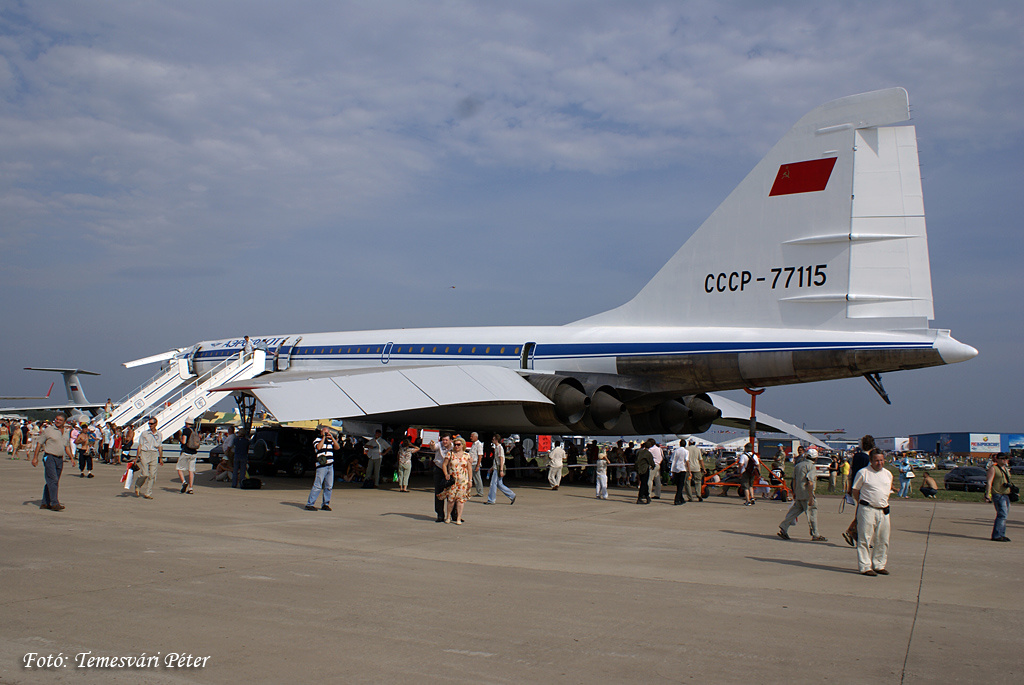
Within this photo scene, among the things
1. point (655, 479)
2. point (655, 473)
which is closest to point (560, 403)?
point (655, 473)

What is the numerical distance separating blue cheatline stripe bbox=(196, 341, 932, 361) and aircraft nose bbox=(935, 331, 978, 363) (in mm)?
184

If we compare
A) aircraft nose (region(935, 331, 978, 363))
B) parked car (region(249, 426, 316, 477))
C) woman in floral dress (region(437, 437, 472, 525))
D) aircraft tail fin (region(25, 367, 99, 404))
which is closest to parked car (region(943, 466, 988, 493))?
aircraft nose (region(935, 331, 978, 363))

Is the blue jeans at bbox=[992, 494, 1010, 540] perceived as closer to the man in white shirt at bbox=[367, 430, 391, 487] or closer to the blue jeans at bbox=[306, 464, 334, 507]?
the blue jeans at bbox=[306, 464, 334, 507]

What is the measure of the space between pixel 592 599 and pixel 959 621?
112 inches

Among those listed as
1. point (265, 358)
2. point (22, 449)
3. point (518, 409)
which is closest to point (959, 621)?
point (518, 409)

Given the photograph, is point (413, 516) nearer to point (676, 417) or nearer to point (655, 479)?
point (655, 479)

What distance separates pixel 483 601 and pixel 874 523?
450cm

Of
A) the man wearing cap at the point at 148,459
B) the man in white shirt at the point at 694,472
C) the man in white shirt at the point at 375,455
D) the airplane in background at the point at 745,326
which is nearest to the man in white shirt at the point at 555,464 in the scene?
the airplane in background at the point at 745,326

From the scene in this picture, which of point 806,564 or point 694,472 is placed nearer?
point 806,564

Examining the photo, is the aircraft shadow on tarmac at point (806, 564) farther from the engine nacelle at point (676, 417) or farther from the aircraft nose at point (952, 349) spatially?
the engine nacelle at point (676, 417)

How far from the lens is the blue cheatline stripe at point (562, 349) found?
14.1m

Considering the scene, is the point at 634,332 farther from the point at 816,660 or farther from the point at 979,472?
the point at 979,472

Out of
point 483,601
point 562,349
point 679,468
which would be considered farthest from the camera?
point 562,349

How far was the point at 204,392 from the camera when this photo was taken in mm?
20766
